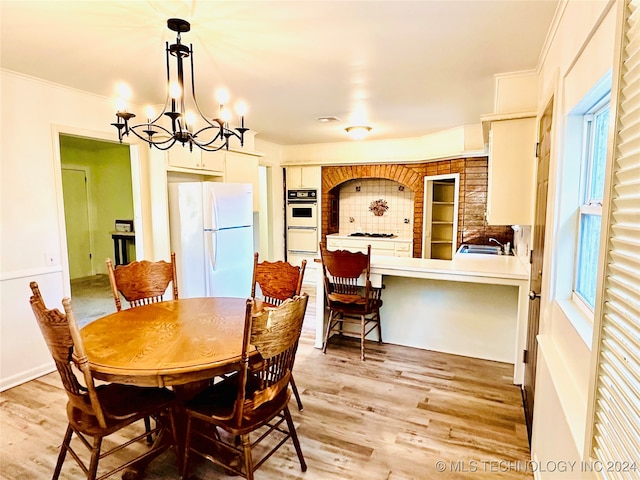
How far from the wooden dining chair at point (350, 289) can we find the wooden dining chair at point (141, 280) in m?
1.36

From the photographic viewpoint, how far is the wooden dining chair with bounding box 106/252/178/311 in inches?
100

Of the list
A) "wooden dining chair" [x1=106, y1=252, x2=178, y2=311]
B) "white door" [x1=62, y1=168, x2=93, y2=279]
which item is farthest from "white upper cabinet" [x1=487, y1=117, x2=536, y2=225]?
"white door" [x1=62, y1=168, x2=93, y2=279]

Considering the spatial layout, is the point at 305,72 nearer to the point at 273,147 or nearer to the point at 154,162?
the point at 154,162

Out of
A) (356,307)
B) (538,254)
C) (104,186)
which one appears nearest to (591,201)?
(538,254)

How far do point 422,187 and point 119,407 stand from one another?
4.89 meters

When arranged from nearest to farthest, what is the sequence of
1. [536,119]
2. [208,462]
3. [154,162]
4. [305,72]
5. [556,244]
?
[556,244] → [208,462] → [536,119] → [305,72] → [154,162]

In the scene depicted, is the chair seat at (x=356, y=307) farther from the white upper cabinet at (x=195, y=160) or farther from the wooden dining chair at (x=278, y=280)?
the white upper cabinet at (x=195, y=160)

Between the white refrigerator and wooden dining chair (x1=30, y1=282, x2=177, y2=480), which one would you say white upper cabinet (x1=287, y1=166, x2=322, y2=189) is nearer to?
the white refrigerator

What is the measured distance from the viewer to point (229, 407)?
1.76 meters

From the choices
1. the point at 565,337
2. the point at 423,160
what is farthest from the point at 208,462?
the point at 423,160

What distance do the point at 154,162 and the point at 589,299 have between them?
12.5 feet

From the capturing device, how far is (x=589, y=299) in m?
1.52

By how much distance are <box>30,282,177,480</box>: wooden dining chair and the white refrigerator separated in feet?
6.64

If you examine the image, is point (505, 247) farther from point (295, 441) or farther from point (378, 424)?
point (295, 441)
